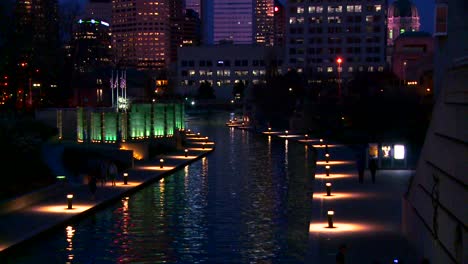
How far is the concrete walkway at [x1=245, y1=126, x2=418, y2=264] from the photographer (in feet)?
69.9

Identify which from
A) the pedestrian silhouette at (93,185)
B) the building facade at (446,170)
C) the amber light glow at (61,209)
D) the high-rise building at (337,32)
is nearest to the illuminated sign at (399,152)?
the pedestrian silhouette at (93,185)

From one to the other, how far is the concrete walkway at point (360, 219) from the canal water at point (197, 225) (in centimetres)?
70

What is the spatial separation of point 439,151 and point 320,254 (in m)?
4.12

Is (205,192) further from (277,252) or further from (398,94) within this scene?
(398,94)

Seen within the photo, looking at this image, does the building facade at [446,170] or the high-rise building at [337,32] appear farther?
the high-rise building at [337,32]

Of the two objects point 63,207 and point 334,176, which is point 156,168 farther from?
point 63,207

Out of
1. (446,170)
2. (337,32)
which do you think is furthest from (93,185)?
(337,32)

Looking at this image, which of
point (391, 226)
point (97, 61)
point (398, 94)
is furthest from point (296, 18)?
point (391, 226)

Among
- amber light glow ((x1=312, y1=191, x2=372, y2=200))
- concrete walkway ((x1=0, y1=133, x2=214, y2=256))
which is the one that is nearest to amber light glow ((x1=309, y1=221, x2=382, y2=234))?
amber light glow ((x1=312, y1=191, x2=372, y2=200))

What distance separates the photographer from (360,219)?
2738 centimetres

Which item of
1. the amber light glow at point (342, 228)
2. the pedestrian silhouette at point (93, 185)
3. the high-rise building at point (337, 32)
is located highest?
the high-rise building at point (337, 32)

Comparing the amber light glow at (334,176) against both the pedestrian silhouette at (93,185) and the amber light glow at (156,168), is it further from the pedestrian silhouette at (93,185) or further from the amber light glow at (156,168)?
the pedestrian silhouette at (93,185)

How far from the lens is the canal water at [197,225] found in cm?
2355

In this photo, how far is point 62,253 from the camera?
2381cm
